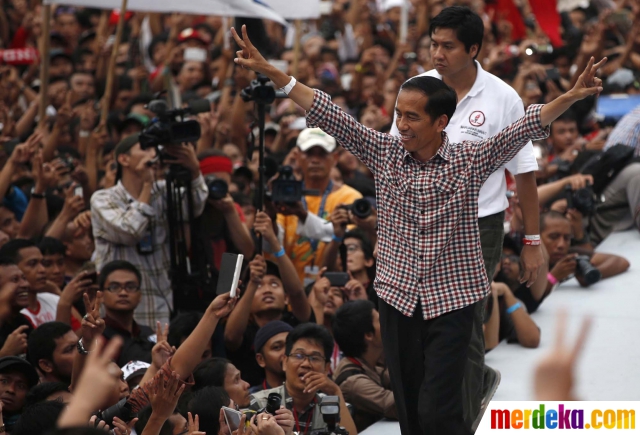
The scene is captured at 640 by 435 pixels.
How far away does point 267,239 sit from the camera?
6109 millimetres

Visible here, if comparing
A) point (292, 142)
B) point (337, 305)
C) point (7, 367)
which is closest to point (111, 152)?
point (292, 142)

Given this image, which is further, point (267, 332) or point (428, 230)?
point (267, 332)

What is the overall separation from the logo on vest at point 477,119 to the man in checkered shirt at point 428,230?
44cm

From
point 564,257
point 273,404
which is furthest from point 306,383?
point 564,257

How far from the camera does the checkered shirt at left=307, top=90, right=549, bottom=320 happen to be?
4.11 metres

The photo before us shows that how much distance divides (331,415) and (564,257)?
3.29 m

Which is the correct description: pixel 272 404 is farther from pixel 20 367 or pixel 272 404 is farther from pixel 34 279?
pixel 34 279

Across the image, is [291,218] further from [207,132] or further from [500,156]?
[500,156]

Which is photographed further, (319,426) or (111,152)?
(111,152)

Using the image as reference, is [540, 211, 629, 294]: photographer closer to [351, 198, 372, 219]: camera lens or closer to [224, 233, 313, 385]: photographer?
[351, 198, 372, 219]: camera lens

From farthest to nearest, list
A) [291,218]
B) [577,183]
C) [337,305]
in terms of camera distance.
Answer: [577,183]
[291,218]
[337,305]

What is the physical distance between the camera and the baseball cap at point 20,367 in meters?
5.13

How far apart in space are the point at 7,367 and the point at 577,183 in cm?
440

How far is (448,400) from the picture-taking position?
160 inches
